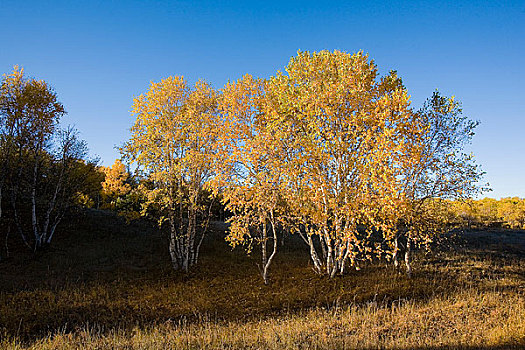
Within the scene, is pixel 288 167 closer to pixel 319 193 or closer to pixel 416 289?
pixel 319 193

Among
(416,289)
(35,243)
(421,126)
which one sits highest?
(421,126)

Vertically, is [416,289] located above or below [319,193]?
below

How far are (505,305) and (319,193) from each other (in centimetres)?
769

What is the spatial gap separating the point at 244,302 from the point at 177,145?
9.76 metres

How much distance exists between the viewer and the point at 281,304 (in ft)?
44.8

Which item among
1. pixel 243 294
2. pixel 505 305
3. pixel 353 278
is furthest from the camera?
pixel 353 278

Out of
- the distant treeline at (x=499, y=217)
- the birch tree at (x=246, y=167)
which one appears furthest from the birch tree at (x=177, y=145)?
the distant treeline at (x=499, y=217)

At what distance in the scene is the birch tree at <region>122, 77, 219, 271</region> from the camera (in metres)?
17.6

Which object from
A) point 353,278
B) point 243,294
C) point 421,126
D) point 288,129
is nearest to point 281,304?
point 243,294

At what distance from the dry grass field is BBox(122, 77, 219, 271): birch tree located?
3.19 metres

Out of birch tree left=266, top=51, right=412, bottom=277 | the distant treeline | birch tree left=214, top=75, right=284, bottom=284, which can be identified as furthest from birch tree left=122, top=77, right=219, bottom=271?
the distant treeline

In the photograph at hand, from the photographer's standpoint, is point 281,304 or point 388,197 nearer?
point 388,197

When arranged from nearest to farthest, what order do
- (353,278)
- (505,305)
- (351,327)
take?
(351,327) → (505,305) → (353,278)

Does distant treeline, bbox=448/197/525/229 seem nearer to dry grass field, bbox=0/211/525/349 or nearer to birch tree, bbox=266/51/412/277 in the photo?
dry grass field, bbox=0/211/525/349
